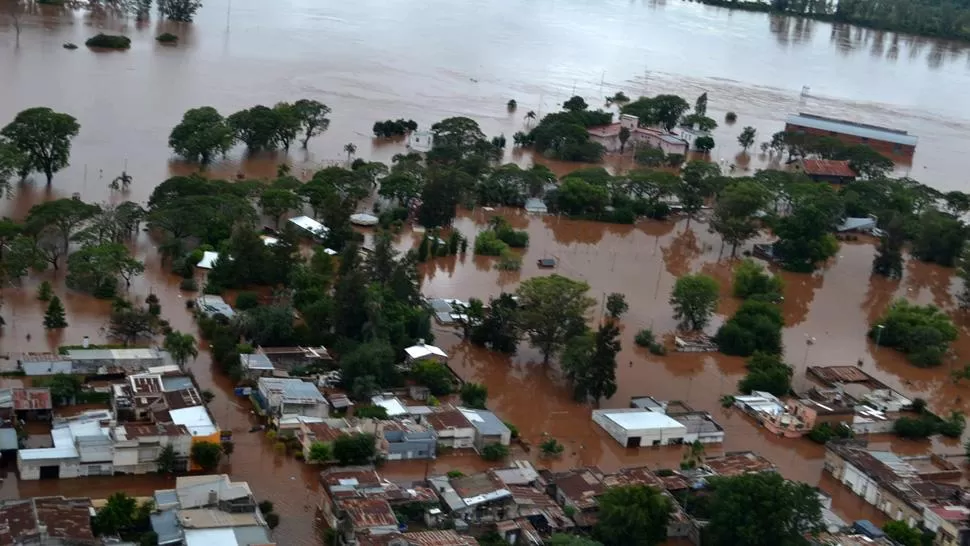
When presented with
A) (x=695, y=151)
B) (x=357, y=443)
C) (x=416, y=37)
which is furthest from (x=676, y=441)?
(x=416, y=37)

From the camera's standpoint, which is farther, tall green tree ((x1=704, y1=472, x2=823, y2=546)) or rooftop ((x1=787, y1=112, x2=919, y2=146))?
→ rooftop ((x1=787, y1=112, x2=919, y2=146))

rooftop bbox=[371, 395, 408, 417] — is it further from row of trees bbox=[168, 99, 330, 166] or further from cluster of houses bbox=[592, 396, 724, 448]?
row of trees bbox=[168, 99, 330, 166]

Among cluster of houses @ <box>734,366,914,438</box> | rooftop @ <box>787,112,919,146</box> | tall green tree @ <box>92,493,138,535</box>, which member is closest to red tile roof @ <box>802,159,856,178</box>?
rooftop @ <box>787,112,919,146</box>

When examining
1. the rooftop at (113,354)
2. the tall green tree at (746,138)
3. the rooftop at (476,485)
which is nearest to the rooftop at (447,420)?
the rooftop at (476,485)

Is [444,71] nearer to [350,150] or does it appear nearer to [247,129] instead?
[350,150]

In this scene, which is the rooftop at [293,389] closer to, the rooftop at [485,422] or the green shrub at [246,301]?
the rooftop at [485,422]

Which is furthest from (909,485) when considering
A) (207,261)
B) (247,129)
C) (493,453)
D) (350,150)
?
(247,129)
